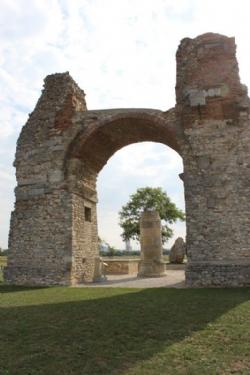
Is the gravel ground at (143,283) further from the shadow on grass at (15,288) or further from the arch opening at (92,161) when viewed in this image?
the shadow on grass at (15,288)

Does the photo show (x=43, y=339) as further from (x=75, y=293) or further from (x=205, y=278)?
(x=205, y=278)

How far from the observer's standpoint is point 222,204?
11.0m

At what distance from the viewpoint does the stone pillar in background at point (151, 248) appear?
596 inches

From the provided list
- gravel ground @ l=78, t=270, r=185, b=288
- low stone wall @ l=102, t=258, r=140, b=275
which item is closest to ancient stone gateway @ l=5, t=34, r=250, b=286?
gravel ground @ l=78, t=270, r=185, b=288

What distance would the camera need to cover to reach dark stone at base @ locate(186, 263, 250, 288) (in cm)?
1034

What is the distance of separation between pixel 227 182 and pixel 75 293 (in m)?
5.31

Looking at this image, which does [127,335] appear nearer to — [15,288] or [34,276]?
[15,288]

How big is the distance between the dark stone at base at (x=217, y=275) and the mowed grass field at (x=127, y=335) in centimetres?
170

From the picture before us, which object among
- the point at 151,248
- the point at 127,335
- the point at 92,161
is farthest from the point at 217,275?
the point at 92,161

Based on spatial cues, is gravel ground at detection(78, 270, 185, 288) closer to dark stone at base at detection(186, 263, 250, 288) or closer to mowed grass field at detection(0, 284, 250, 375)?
dark stone at base at detection(186, 263, 250, 288)

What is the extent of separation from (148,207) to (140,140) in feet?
74.8

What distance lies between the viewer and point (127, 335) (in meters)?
5.43

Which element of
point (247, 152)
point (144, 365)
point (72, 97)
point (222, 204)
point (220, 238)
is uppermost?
point (72, 97)

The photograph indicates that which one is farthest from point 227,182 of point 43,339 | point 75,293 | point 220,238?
point 43,339
